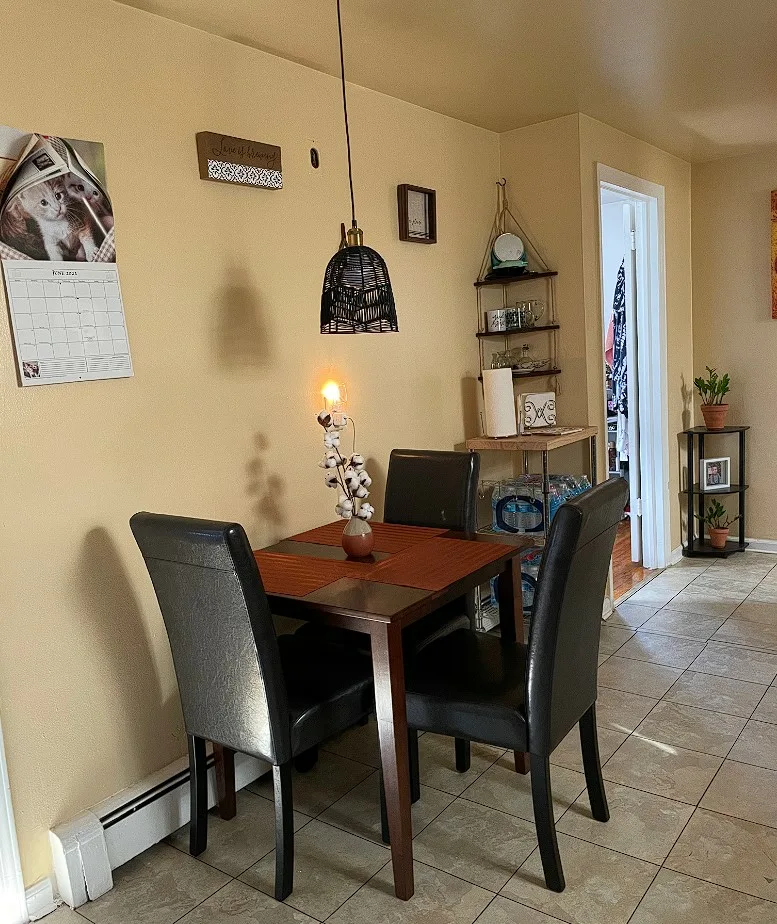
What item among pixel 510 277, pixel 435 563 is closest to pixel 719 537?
pixel 510 277

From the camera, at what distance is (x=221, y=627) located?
2.04m

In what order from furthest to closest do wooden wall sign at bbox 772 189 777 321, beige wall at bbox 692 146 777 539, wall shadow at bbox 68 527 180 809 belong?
beige wall at bbox 692 146 777 539
wooden wall sign at bbox 772 189 777 321
wall shadow at bbox 68 527 180 809

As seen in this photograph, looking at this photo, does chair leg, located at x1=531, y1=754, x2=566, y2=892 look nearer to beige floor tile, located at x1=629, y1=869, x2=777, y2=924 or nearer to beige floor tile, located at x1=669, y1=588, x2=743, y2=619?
beige floor tile, located at x1=629, y1=869, x2=777, y2=924

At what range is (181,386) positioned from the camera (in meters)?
2.53

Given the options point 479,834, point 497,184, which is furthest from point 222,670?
point 497,184

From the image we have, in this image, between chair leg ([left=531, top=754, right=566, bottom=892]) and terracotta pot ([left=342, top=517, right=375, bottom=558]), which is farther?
terracotta pot ([left=342, top=517, right=375, bottom=558])

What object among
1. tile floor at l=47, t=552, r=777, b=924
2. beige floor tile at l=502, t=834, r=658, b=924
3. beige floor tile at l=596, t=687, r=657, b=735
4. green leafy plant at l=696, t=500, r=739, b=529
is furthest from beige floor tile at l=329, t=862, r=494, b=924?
green leafy plant at l=696, t=500, r=739, b=529

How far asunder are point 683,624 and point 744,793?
1.49 m

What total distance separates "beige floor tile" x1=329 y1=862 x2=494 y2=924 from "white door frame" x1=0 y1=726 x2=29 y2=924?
814 mm

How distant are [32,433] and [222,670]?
0.80m

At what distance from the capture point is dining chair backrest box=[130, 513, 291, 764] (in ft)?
6.42

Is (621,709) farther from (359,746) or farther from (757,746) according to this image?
(359,746)

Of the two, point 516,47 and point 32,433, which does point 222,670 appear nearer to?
point 32,433

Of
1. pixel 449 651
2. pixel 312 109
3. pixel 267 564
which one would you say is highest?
pixel 312 109
